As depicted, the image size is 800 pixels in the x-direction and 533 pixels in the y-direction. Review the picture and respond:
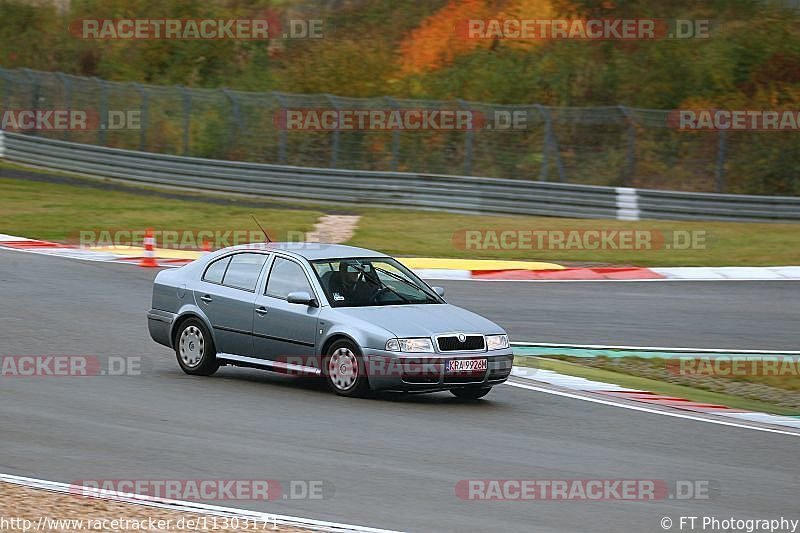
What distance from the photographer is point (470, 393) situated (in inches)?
484

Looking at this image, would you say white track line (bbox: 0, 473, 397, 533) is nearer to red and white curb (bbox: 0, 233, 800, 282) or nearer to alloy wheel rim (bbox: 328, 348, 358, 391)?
alloy wheel rim (bbox: 328, 348, 358, 391)

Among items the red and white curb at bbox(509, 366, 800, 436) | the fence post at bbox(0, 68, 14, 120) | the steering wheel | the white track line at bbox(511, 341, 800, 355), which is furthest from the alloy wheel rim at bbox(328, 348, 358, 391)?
the fence post at bbox(0, 68, 14, 120)

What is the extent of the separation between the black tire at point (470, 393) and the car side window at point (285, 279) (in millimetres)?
1725

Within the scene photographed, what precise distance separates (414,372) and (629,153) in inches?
818

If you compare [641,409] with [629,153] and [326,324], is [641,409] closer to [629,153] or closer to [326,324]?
[326,324]

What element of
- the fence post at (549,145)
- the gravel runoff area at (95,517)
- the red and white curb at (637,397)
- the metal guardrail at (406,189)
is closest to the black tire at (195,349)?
the red and white curb at (637,397)

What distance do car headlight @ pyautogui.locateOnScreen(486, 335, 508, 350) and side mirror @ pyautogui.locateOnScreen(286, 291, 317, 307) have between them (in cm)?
168

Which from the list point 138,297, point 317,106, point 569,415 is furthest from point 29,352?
point 317,106

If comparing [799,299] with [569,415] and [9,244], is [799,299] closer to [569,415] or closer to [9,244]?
[569,415]

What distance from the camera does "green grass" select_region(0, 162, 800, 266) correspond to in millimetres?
24594

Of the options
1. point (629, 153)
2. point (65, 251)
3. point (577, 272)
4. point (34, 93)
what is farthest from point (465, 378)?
point (34, 93)

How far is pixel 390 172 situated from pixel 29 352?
18123mm

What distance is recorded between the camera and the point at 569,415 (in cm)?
1163

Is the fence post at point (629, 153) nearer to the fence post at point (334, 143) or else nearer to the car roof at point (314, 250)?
the fence post at point (334, 143)
